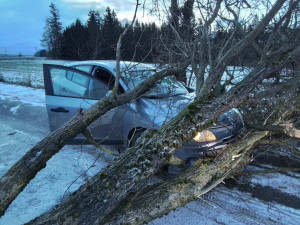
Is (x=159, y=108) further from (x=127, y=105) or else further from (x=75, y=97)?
(x=75, y=97)

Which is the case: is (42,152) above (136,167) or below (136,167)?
below

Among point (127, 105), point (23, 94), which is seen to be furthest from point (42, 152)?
point (23, 94)

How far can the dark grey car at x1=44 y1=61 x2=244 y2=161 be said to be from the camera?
11.0ft

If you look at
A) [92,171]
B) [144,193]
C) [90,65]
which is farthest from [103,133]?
[144,193]

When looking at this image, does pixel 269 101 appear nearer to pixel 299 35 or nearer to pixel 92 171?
pixel 299 35

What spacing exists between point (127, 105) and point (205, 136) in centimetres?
119

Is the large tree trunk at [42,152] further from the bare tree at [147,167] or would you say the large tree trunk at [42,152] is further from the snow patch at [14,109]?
the snow patch at [14,109]

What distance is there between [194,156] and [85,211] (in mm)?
1865

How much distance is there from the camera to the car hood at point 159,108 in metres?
3.42

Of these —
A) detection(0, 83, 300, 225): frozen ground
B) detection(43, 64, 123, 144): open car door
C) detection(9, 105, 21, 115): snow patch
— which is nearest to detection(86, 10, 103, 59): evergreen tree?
detection(43, 64, 123, 144): open car door

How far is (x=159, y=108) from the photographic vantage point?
11.7ft

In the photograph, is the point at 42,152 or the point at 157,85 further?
the point at 157,85

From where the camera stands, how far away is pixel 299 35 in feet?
12.9

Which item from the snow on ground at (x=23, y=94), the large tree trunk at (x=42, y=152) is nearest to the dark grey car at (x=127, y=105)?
the large tree trunk at (x=42, y=152)
